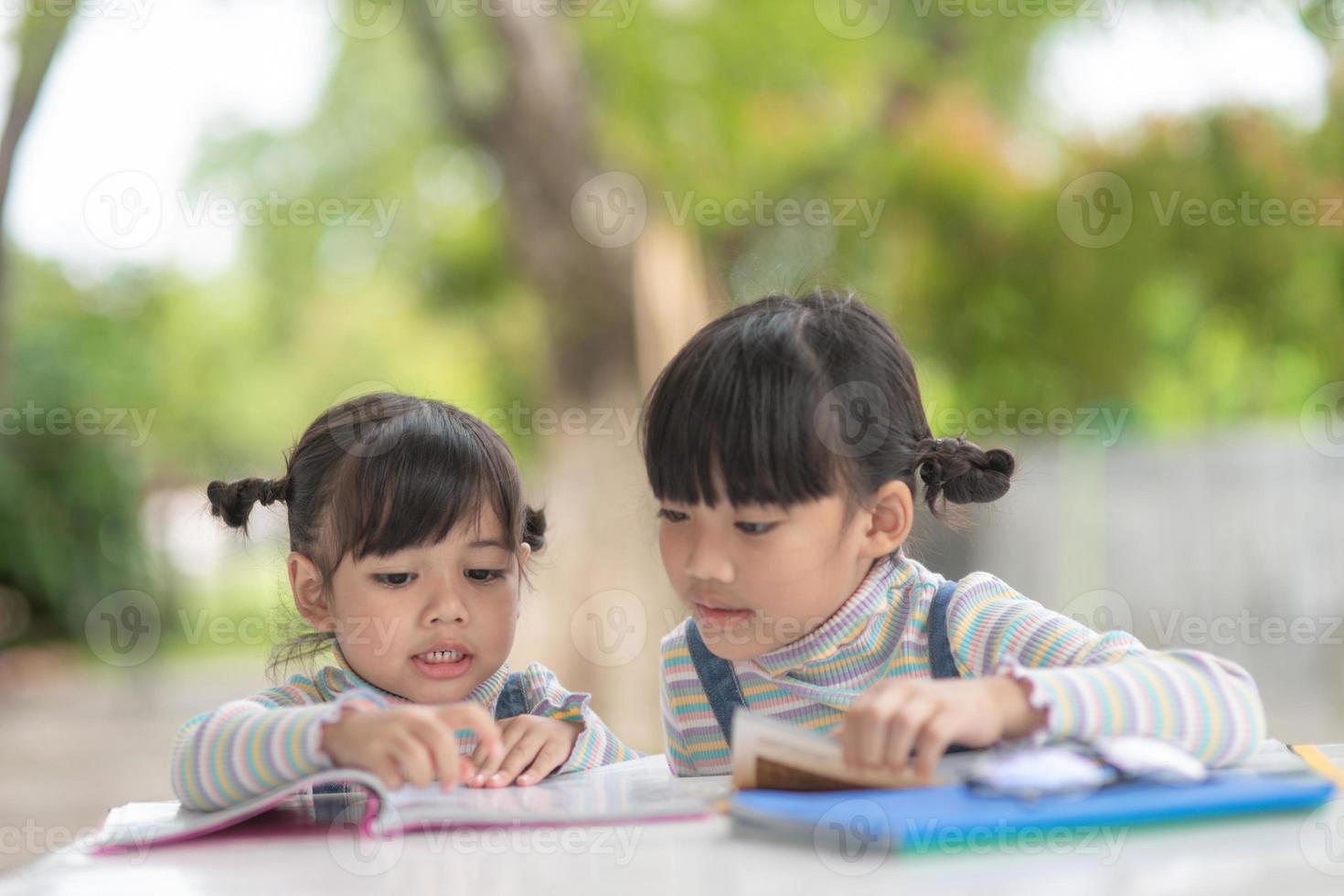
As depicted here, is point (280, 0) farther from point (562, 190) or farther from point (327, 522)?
point (327, 522)

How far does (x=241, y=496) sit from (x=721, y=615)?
628 mm

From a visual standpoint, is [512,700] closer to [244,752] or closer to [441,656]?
[441,656]

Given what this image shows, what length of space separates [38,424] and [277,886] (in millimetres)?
9832

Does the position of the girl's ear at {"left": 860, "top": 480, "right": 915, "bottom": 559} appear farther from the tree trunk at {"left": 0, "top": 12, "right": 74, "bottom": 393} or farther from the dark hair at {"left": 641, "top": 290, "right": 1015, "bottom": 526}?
the tree trunk at {"left": 0, "top": 12, "right": 74, "bottom": 393}

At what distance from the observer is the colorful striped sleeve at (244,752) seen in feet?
4.08

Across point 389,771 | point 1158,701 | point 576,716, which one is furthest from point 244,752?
point 1158,701

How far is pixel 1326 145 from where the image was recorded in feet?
21.1

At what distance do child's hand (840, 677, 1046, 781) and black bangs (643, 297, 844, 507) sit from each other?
1.15ft

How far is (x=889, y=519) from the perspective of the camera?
5.11 ft

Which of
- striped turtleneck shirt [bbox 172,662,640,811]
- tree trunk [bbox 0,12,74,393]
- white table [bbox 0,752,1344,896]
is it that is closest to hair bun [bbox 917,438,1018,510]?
white table [bbox 0,752,1344,896]

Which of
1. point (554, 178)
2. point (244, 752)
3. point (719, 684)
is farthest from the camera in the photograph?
point (554, 178)

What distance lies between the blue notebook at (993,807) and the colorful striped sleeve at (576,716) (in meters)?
0.47

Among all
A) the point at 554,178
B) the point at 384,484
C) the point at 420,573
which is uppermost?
the point at 554,178

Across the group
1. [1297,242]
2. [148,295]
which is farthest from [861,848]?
[148,295]
